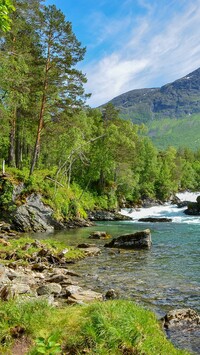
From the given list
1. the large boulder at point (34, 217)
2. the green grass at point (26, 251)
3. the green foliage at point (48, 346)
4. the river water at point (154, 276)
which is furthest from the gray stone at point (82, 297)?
the large boulder at point (34, 217)

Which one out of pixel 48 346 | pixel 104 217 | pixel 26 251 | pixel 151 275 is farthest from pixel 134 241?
pixel 104 217

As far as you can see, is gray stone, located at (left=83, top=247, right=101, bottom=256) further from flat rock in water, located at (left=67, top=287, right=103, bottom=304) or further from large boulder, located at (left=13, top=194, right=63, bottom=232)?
large boulder, located at (left=13, top=194, right=63, bottom=232)

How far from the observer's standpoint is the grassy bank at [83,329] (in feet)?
19.0

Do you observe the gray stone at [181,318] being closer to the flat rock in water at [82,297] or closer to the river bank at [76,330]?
the river bank at [76,330]

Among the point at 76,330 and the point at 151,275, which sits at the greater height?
the point at 76,330

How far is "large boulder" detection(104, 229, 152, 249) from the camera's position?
22.5m

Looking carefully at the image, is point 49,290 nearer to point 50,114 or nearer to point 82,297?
point 82,297

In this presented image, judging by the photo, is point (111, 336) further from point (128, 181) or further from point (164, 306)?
point (128, 181)

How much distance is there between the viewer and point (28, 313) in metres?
6.48

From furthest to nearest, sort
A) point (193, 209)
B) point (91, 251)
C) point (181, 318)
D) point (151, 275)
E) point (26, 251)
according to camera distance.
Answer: point (193, 209) → point (91, 251) → point (26, 251) → point (151, 275) → point (181, 318)

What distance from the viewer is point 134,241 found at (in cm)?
2302

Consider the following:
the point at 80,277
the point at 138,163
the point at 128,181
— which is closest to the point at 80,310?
the point at 80,277

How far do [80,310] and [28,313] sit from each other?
120cm

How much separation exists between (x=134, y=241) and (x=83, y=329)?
17314mm
